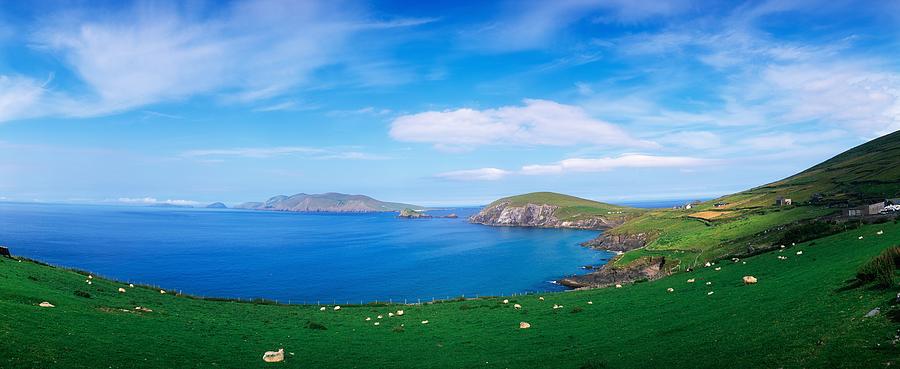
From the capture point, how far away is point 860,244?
40.6m

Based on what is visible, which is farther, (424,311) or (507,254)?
(507,254)

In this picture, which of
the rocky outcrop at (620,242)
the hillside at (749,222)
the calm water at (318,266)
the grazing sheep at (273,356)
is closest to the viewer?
the grazing sheep at (273,356)

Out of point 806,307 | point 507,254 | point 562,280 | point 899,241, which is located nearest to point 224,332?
point 806,307

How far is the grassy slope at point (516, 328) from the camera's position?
2002 cm

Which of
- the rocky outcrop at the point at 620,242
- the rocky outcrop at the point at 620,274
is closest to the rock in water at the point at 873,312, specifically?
the rocky outcrop at the point at 620,274

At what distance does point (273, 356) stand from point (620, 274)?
305 ft

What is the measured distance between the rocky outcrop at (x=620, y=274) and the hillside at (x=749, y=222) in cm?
210

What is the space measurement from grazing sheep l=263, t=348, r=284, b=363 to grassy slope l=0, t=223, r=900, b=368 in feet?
2.49

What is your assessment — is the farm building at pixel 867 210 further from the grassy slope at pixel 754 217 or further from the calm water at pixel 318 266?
the calm water at pixel 318 266

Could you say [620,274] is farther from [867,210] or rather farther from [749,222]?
[867,210]

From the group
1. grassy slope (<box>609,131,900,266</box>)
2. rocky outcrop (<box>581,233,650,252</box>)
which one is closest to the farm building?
grassy slope (<box>609,131,900,266</box>)

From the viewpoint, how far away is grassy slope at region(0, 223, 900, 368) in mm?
20016

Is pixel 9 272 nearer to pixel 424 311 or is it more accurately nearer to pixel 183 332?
pixel 183 332

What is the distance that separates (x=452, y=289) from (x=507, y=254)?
221 feet
